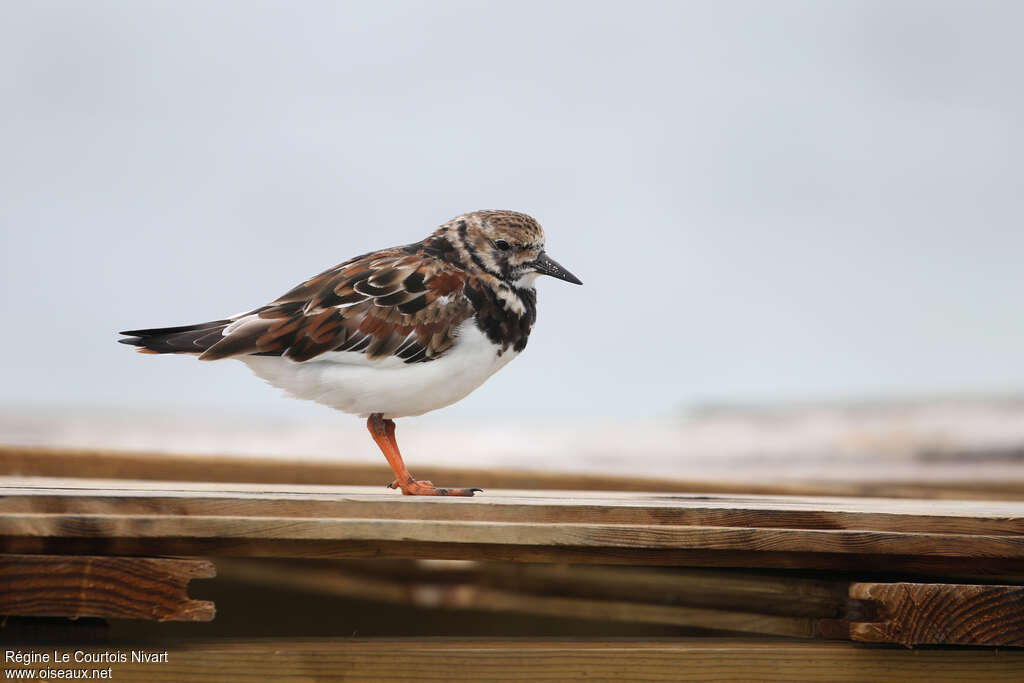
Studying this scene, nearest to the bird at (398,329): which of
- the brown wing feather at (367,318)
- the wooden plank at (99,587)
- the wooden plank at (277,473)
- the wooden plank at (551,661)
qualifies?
the brown wing feather at (367,318)

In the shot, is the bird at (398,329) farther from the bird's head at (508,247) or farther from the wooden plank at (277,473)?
the wooden plank at (277,473)

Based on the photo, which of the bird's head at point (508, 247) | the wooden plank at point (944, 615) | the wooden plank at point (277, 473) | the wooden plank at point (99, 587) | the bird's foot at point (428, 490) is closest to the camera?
the wooden plank at point (99, 587)

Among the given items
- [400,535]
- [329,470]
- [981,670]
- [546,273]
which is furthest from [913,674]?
[329,470]

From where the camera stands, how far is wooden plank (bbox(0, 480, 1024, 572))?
221 centimetres

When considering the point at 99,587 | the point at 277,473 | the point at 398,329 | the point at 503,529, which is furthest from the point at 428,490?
the point at 277,473

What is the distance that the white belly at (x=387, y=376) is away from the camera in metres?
2.98

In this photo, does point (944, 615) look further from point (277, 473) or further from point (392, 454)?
point (277, 473)

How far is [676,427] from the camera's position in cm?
675

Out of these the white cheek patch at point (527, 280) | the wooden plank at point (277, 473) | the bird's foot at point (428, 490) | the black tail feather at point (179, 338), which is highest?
the white cheek patch at point (527, 280)

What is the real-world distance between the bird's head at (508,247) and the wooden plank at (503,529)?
2.86 feet

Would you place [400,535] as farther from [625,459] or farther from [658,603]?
[625,459]

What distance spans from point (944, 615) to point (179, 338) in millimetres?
2152

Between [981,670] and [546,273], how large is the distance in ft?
5.15

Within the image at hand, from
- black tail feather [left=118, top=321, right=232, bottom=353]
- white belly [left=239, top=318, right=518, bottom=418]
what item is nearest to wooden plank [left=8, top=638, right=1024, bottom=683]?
white belly [left=239, top=318, right=518, bottom=418]
